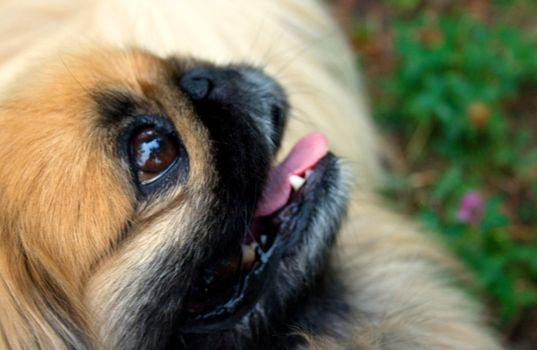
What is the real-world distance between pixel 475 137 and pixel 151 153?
5.35ft

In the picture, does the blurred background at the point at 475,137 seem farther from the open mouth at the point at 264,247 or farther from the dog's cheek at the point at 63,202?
the dog's cheek at the point at 63,202

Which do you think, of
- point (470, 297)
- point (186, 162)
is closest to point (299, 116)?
point (470, 297)

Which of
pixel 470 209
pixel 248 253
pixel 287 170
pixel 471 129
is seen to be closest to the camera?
pixel 248 253

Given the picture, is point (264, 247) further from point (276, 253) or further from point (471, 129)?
point (471, 129)

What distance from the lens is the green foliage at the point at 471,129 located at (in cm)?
258

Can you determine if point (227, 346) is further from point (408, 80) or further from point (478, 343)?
point (408, 80)

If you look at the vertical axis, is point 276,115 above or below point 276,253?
above

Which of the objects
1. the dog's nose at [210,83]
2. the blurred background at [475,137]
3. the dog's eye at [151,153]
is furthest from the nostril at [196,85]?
the blurred background at [475,137]

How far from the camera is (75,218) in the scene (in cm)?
141

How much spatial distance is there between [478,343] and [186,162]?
0.84 m

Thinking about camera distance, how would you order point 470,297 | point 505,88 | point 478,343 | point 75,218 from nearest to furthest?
point 75,218 → point 478,343 → point 470,297 → point 505,88

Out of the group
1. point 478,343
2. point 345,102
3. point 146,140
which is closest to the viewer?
point 146,140

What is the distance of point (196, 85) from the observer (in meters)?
1.67

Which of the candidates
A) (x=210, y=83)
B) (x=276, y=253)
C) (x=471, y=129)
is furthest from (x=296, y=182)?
(x=471, y=129)
